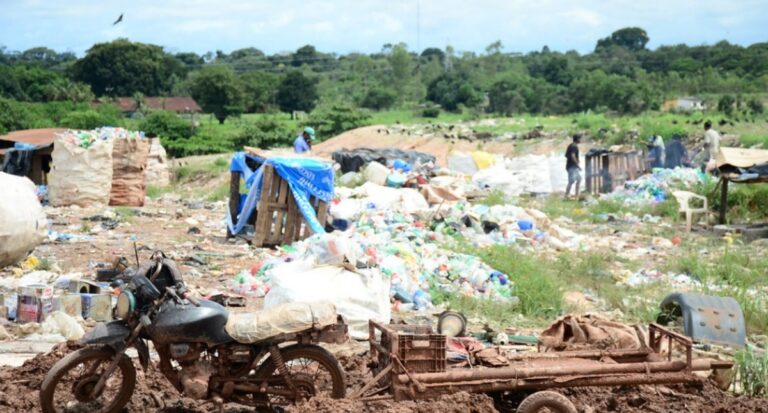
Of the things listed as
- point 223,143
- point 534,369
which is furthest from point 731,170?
point 223,143

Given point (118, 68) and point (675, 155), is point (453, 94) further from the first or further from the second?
point (675, 155)

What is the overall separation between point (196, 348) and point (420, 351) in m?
1.25

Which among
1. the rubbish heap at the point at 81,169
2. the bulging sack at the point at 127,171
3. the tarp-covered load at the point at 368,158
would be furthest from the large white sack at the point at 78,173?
the tarp-covered load at the point at 368,158

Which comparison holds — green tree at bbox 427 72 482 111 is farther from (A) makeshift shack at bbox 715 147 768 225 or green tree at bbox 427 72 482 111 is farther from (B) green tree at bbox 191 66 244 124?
(A) makeshift shack at bbox 715 147 768 225

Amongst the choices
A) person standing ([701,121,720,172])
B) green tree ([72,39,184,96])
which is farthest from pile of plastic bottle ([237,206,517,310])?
green tree ([72,39,184,96])

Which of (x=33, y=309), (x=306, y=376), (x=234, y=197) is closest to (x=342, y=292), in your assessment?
(x=306, y=376)

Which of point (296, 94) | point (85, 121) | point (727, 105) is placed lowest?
point (727, 105)

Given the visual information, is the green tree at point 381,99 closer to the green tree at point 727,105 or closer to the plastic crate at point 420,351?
the green tree at point 727,105

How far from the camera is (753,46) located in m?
65.9

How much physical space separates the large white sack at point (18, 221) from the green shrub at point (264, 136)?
91.8 ft

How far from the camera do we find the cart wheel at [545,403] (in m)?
4.91

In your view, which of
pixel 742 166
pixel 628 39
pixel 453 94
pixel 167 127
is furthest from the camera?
pixel 628 39

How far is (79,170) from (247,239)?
4.96 metres

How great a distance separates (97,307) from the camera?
25.3ft
